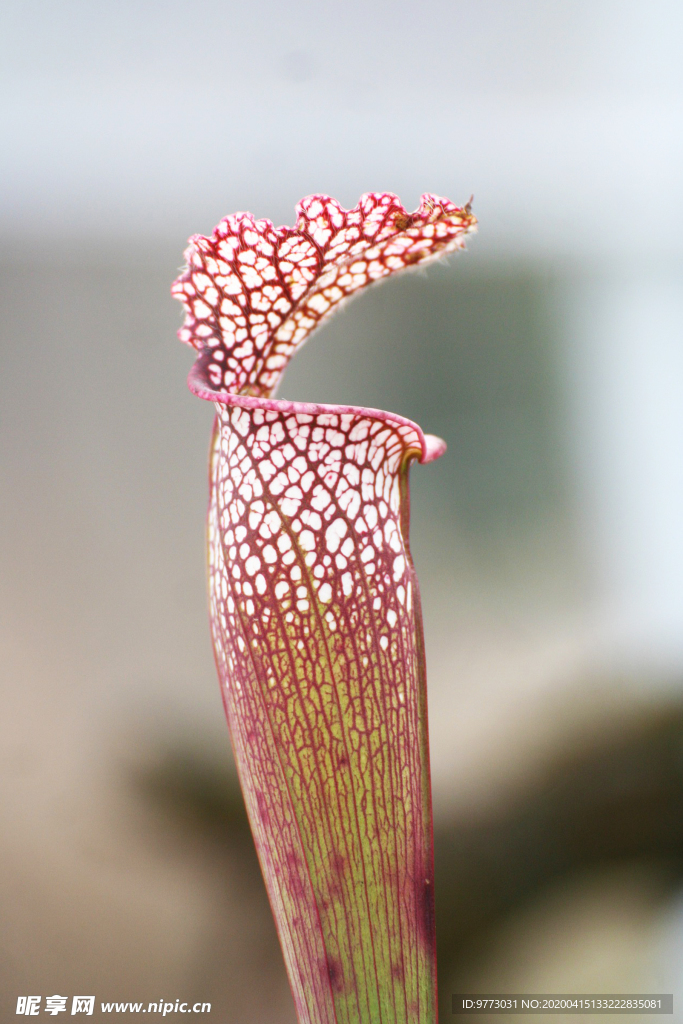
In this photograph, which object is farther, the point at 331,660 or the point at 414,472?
the point at 414,472

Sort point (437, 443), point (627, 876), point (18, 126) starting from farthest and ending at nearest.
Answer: point (627, 876) → point (18, 126) → point (437, 443)

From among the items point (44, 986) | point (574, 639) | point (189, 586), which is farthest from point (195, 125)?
point (44, 986)

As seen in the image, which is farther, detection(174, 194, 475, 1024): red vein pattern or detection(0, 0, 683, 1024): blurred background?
detection(0, 0, 683, 1024): blurred background

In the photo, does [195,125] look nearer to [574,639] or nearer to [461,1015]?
[574,639]

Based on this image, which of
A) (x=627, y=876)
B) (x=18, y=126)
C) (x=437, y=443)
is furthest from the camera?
(x=627, y=876)

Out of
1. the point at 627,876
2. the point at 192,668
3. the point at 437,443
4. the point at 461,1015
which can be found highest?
the point at 437,443
